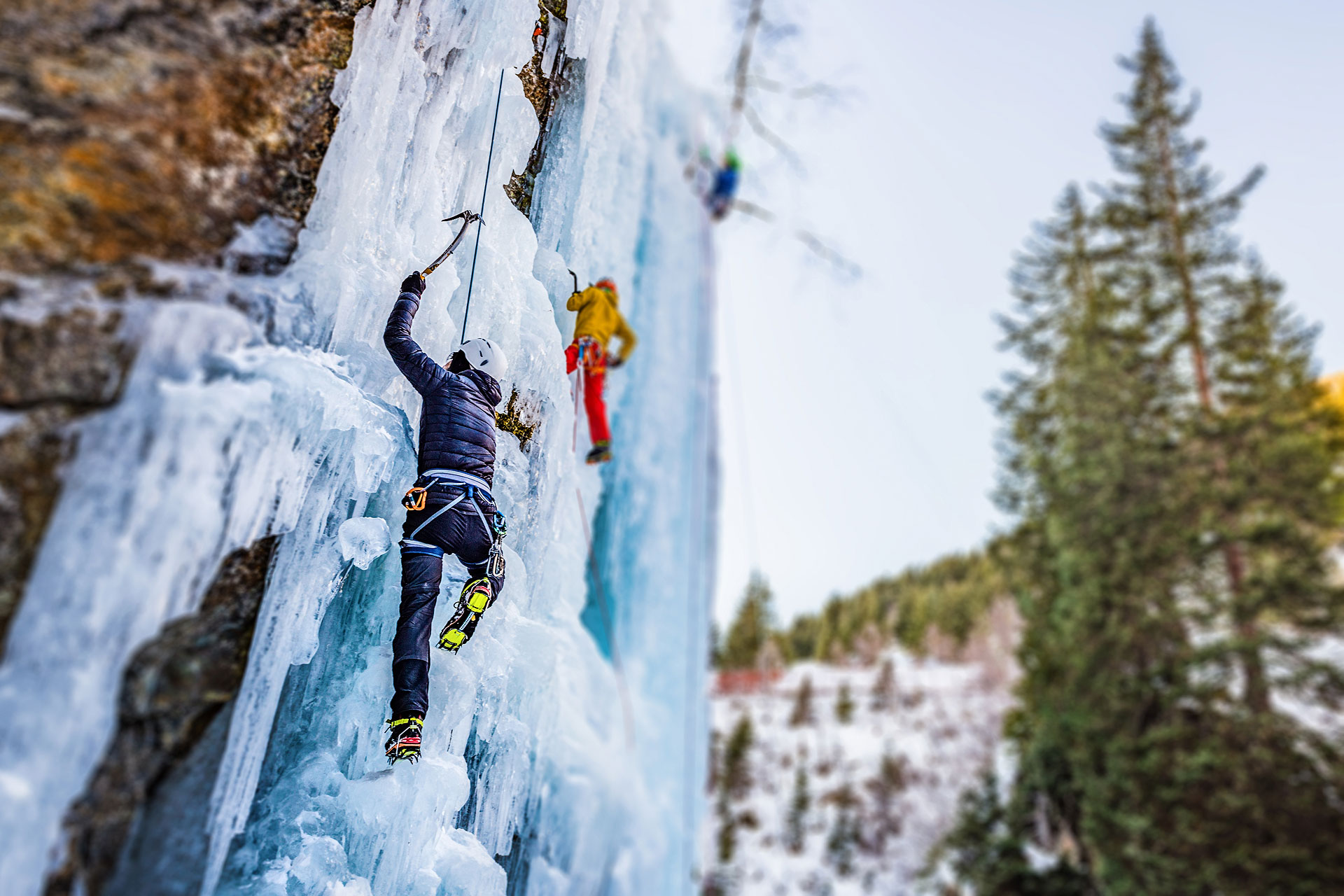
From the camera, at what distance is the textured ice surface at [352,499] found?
1.58 metres

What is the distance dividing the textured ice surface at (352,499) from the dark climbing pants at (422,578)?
0.53 ft

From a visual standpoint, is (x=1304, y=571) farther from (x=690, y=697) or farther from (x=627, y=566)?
(x=627, y=566)

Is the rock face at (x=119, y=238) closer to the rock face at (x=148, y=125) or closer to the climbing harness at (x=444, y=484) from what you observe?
the rock face at (x=148, y=125)

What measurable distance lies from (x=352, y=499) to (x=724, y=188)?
7.45 meters

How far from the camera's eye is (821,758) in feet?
76.9

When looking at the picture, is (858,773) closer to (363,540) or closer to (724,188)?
(724,188)

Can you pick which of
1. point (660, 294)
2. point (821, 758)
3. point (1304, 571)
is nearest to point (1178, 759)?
point (1304, 571)

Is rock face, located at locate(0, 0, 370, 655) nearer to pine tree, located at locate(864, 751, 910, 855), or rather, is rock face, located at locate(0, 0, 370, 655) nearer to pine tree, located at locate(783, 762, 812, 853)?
pine tree, located at locate(864, 751, 910, 855)

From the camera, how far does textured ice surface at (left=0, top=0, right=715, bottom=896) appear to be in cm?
158

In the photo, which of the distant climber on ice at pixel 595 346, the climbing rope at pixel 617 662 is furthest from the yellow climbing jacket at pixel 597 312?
the climbing rope at pixel 617 662

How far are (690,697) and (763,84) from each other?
311 inches

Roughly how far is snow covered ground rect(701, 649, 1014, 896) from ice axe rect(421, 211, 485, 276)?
1678 cm

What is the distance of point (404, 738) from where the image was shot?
2.15m

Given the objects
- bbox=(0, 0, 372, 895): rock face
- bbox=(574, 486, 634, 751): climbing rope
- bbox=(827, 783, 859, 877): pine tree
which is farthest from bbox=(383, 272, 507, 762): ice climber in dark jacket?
bbox=(827, 783, 859, 877): pine tree
